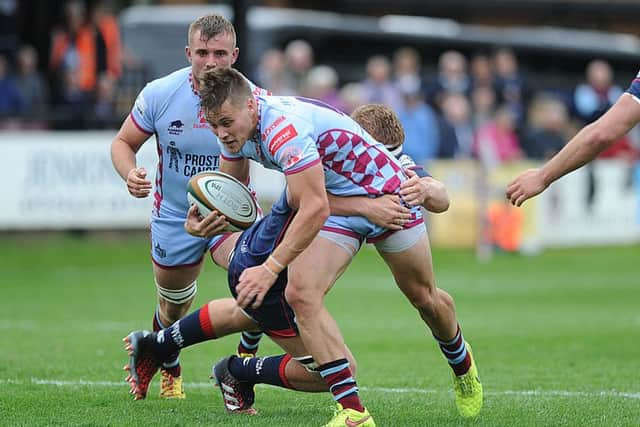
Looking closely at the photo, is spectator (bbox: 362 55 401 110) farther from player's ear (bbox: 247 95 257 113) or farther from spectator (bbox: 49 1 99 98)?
player's ear (bbox: 247 95 257 113)

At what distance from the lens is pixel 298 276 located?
6.89 m

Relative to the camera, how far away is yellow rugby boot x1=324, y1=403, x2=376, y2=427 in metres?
6.71

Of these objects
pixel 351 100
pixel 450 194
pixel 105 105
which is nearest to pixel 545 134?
pixel 450 194

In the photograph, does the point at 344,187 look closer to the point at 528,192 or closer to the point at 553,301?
the point at 528,192

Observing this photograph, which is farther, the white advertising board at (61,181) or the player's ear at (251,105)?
the white advertising board at (61,181)

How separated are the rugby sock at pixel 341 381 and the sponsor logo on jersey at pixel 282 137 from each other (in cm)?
113

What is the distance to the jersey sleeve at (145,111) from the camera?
821 cm

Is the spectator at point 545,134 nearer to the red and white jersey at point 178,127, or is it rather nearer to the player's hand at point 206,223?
the red and white jersey at point 178,127

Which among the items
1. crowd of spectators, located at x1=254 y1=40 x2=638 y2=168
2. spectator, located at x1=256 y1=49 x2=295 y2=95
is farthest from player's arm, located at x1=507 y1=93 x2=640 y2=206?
spectator, located at x1=256 y1=49 x2=295 y2=95

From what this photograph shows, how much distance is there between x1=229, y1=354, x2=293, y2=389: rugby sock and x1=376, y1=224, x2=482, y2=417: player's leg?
0.78m

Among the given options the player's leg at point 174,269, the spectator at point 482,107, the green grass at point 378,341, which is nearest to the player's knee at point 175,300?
the player's leg at point 174,269

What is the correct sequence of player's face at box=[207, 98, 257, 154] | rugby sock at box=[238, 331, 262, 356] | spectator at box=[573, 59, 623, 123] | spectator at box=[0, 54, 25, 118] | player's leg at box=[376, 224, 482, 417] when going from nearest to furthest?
player's face at box=[207, 98, 257, 154] → player's leg at box=[376, 224, 482, 417] → rugby sock at box=[238, 331, 262, 356] → spectator at box=[0, 54, 25, 118] → spectator at box=[573, 59, 623, 123]

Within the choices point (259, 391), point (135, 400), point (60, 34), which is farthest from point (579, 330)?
point (60, 34)

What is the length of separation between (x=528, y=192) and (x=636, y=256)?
14157mm
